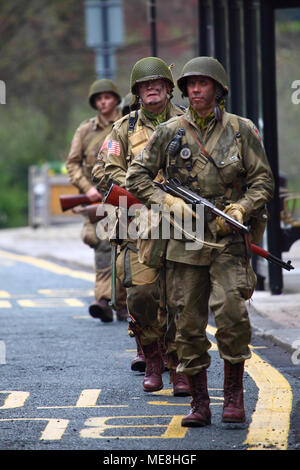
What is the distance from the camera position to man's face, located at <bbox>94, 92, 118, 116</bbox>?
1022 centimetres

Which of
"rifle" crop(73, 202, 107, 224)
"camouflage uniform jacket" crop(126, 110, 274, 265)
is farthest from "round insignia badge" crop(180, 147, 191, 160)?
"rifle" crop(73, 202, 107, 224)

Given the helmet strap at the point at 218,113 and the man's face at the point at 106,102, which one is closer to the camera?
the helmet strap at the point at 218,113

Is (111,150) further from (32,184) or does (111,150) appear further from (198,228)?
(32,184)

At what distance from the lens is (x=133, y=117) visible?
746 centimetres

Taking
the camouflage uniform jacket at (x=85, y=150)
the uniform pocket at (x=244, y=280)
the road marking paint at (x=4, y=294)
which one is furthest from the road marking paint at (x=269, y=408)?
the road marking paint at (x=4, y=294)

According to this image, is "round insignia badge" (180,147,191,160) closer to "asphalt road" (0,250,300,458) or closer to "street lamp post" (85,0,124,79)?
"asphalt road" (0,250,300,458)

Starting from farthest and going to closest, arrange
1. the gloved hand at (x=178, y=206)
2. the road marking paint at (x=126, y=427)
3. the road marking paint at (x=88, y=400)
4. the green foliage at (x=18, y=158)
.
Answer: the green foliage at (x=18, y=158) → the road marking paint at (x=88, y=400) → the gloved hand at (x=178, y=206) → the road marking paint at (x=126, y=427)

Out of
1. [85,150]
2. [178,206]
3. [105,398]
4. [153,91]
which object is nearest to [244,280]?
[178,206]

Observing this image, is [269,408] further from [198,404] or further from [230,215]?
[230,215]

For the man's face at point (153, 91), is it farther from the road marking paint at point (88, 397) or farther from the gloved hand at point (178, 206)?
the road marking paint at point (88, 397)

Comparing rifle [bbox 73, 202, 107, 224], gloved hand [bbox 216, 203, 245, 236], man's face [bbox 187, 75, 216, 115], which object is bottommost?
rifle [bbox 73, 202, 107, 224]

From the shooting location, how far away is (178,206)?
6.11 metres

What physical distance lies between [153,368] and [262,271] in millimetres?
4652

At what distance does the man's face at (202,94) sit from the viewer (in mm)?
6184
